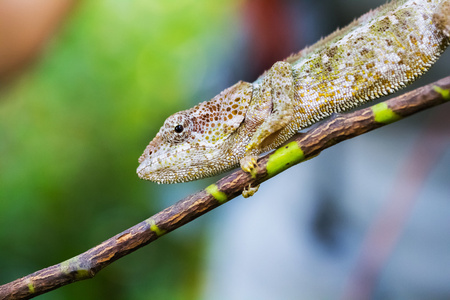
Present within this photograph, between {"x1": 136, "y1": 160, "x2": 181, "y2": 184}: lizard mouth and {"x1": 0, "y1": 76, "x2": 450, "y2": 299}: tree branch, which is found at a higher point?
{"x1": 136, "y1": 160, "x2": 181, "y2": 184}: lizard mouth

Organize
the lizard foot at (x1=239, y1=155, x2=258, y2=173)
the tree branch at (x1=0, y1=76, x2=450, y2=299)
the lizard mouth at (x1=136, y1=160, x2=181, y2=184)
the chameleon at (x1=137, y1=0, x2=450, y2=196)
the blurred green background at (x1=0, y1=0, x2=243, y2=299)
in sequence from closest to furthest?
1. the tree branch at (x1=0, y1=76, x2=450, y2=299)
2. the lizard foot at (x1=239, y1=155, x2=258, y2=173)
3. the chameleon at (x1=137, y1=0, x2=450, y2=196)
4. the lizard mouth at (x1=136, y1=160, x2=181, y2=184)
5. the blurred green background at (x1=0, y1=0, x2=243, y2=299)

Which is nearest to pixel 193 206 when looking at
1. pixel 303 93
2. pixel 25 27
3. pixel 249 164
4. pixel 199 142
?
pixel 249 164

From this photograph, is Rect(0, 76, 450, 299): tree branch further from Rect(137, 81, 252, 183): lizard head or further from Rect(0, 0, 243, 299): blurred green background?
Rect(0, 0, 243, 299): blurred green background

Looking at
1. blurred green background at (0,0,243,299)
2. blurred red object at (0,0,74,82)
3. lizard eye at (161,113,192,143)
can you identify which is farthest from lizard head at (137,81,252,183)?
blurred red object at (0,0,74,82)

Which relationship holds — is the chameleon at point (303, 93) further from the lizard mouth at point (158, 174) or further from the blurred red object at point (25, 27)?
the blurred red object at point (25, 27)

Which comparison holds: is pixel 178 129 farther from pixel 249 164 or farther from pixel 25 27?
pixel 25 27

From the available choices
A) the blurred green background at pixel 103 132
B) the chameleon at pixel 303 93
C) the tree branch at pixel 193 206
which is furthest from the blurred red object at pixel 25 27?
the tree branch at pixel 193 206

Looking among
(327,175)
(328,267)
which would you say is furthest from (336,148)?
(328,267)

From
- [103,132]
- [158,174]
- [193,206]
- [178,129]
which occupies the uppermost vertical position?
[103,132]
